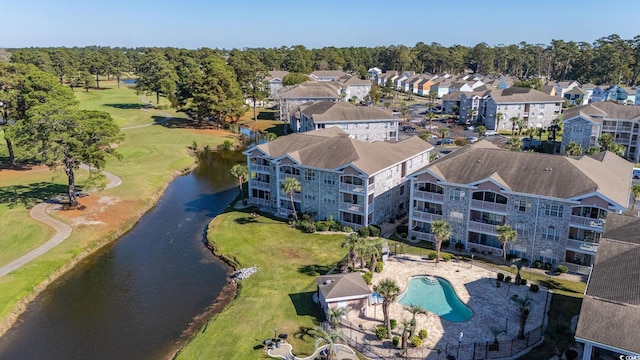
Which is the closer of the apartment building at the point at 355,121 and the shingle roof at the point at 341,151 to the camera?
the shingle roof at the point at 341,151

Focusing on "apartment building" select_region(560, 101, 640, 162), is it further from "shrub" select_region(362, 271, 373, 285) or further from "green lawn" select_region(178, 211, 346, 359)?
"shrub" select_region(362, 271, 373, 285)

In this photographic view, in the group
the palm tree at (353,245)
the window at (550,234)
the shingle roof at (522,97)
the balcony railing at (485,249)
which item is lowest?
the balcony railing at (485,249)

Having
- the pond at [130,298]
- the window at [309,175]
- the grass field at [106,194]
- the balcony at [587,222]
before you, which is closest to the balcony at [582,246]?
the balcony at [587,222]

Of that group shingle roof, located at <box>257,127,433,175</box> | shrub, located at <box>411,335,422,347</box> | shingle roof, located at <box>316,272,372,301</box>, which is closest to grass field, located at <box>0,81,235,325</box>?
shingle roof, located at <box>257,127,433,175</box>

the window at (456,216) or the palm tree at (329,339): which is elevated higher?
the window at (456,216)

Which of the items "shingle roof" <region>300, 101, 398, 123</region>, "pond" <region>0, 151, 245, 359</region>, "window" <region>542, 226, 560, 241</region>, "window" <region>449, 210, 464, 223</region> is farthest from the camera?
"shingle roof" <region>300, 101, 398, 123</region>

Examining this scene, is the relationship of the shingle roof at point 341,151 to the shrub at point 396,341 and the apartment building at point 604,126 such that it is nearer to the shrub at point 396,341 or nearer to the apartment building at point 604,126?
the shrub at point 396,341

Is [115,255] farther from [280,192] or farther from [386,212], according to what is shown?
[386,212]
